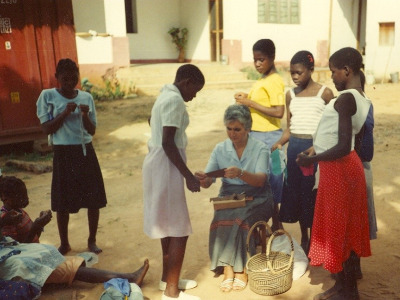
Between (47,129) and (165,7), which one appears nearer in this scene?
(47,129)

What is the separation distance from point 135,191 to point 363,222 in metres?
3.66

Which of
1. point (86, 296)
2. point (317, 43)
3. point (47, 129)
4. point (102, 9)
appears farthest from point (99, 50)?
point (86, 296)

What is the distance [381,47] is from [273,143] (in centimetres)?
1372

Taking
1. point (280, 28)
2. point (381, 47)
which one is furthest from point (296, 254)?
point (280, 28)

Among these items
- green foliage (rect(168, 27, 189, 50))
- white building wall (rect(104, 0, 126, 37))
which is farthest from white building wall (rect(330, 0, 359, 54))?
white building wall (rect(104, 0, 126, 37))

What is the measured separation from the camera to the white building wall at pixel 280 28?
1639 centimetres

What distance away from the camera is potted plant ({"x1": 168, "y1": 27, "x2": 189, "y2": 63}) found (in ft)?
60.5

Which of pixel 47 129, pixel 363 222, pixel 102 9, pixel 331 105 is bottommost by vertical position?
pixel 363 222

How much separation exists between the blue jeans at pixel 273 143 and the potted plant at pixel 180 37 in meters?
15.3

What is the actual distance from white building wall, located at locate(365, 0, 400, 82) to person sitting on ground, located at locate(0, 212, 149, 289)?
14678 mm

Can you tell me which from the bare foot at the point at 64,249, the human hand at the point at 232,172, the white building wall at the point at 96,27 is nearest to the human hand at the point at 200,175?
the human hand at the point at 232,172

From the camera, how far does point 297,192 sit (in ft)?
12.1

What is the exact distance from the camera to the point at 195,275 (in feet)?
11.9

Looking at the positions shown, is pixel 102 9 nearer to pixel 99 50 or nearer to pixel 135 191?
pixel 99 50
